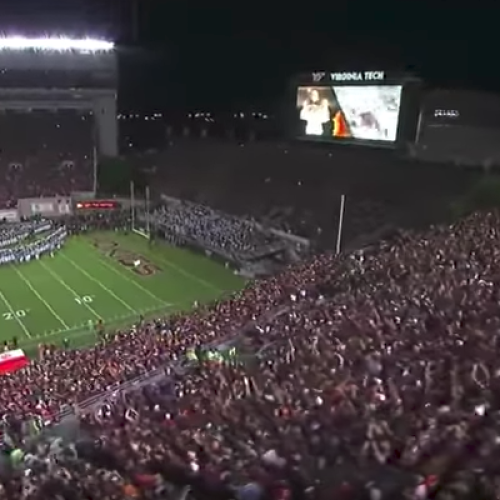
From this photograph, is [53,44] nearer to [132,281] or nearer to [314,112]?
[314,112]

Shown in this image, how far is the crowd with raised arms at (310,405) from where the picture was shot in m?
5.61

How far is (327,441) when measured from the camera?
20.4 ft

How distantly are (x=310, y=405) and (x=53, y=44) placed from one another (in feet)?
110

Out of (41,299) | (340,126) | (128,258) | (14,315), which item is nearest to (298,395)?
(14,315)

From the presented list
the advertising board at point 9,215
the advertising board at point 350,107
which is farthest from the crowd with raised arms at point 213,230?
the advertising board at point 9,215

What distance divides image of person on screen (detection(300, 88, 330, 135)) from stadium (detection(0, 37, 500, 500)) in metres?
0.09

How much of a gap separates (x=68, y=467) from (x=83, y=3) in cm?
3203

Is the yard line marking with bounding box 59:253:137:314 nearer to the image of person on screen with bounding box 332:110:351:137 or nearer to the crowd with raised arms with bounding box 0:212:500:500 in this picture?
the crowd with raised arms with bounding box 0:212:500:500

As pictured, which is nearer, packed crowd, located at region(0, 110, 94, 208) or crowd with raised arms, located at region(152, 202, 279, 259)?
crowd with raised arms, located at region(152, 202, 279, 259)

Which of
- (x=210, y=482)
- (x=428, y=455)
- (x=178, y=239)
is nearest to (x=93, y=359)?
(x=210, y=482)

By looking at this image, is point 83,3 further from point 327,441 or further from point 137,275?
point 327,441

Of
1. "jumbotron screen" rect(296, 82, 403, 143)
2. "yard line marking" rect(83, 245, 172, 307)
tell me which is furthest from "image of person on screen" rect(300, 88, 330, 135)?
"yard line marking" rect(83, 245, 172, 307)

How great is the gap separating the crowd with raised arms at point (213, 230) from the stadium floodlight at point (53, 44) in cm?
1058

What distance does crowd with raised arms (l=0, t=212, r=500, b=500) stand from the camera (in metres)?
5.61
